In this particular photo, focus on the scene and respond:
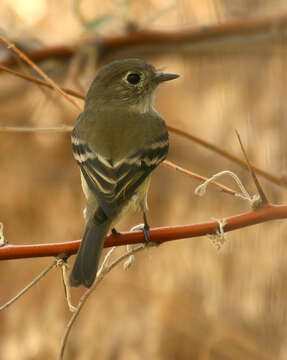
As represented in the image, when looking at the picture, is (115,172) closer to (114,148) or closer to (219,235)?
(114,148)

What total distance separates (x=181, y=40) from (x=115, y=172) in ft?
6.29

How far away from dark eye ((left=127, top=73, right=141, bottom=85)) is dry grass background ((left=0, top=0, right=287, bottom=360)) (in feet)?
3.22

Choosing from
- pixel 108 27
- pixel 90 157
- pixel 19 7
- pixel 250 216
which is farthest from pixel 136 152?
pixel 19 7

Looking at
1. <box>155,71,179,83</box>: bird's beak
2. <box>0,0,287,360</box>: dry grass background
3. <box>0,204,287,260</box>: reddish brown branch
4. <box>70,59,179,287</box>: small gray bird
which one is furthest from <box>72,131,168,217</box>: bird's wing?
<box>0,0,287,360</box>: dry grass background

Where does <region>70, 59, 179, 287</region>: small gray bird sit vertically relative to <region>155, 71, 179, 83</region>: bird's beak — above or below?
below

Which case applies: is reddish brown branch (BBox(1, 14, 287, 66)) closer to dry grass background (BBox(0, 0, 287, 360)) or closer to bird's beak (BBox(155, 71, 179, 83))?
dry grass background (BBox(0, 0, 287, 360))

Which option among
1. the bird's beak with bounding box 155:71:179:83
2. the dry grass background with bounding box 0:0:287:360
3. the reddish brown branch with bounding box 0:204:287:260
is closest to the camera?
the reddish brown branch with bounding box 0:204:287:260

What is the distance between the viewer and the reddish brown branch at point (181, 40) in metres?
4.10

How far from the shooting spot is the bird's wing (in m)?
2.43

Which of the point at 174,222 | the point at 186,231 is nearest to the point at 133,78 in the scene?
the point at 186,231

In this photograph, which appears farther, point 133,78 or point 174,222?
point 174,222

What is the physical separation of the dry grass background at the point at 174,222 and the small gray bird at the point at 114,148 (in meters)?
0.97

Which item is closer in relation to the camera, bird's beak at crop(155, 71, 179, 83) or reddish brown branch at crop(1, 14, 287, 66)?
bird's beak at crop(155, 71, 179, 83)

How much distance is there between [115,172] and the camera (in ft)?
8.29
